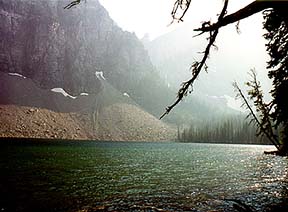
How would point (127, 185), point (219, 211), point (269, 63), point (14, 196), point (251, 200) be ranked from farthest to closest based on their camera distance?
point (127, 185), point (269, 63), point (14, 196), point (251, 200), point (219, 211)

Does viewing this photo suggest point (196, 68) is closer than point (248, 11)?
No

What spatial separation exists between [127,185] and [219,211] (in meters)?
9.46

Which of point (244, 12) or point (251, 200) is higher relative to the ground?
point (244, 12)

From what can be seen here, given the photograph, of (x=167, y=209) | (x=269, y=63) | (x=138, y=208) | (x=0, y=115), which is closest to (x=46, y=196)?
(x=138, y=208)

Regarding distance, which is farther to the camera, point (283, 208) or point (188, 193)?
point (188, 193)

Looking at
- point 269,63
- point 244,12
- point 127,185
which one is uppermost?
point 269,63

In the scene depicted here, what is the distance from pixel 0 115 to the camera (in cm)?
19862

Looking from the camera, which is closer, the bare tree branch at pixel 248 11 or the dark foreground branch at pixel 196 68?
the bare tree branch at pixel 248 11

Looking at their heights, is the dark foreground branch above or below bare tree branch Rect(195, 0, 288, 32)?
below

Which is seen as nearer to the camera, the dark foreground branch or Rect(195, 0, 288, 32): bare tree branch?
Rect(195, 0, 288, 32): bare tree branch

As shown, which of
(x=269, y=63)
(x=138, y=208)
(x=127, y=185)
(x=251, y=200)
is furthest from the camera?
(x=127, y=185)

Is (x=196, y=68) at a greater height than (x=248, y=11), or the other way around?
(x=248, y=11)

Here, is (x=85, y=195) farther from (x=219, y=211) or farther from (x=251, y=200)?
(x=251, y=200)

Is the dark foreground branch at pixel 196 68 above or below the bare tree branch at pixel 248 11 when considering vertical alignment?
below
